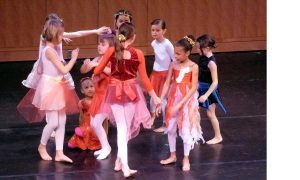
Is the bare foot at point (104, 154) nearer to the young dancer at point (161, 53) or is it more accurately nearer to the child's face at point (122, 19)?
the young dancer at point (161, 53)

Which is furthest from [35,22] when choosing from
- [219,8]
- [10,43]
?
[219,8]

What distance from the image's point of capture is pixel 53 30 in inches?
190

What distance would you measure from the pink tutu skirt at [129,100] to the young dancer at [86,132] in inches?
31.3

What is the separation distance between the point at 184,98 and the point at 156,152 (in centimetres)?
92

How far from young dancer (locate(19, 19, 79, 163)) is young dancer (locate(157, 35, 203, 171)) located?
2.85ft

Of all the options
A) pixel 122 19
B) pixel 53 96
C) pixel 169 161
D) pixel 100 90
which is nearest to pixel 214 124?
pixel 169 161

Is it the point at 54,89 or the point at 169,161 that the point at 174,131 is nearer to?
the point at 169,161

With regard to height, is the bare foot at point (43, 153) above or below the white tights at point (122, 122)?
below

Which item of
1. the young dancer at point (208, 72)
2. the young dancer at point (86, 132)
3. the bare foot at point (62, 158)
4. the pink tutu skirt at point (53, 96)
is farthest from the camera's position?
the young dancer at point (86, 132)

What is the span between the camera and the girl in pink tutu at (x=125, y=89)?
4.45 meters

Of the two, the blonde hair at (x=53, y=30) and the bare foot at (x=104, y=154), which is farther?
the bare foot at (x=104, y=154)

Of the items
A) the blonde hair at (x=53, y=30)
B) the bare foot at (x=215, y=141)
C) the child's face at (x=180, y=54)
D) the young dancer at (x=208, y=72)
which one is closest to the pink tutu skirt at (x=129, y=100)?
Answer: the child's face at (x=180, y=54)

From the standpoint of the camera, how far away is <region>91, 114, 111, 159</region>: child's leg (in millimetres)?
5086
